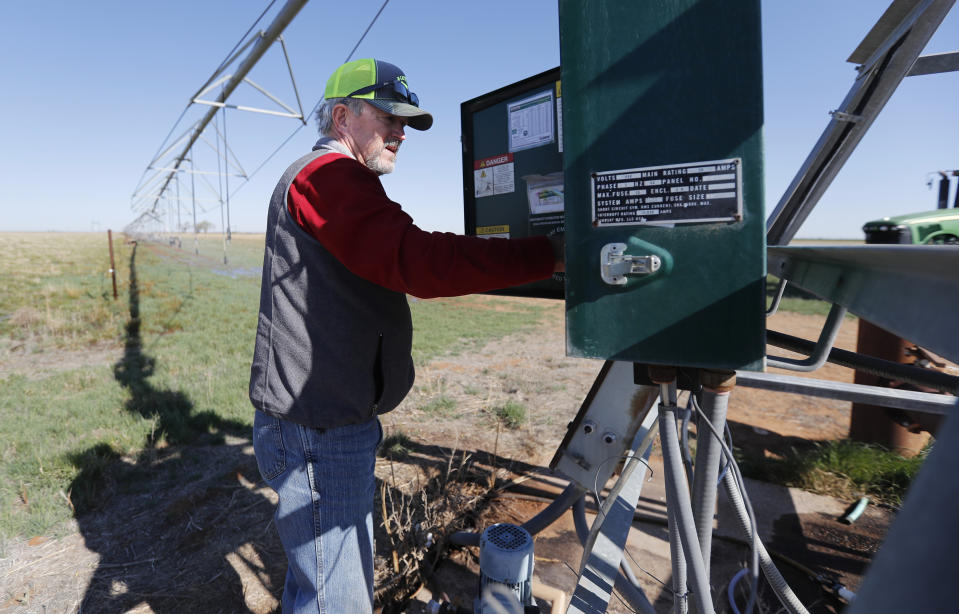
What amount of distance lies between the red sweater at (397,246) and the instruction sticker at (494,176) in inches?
23.9

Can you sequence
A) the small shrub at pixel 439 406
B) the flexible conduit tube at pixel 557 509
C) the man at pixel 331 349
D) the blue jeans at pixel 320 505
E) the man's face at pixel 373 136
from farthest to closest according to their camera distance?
the small shrub at pixel 439 406 < the flexible conduit tube at pixel 557 509 < the man's face at pixel 373 136 < the blue jeans at pixel 320 505 < the man at pixel 331 349

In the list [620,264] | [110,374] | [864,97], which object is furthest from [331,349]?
[110,374]

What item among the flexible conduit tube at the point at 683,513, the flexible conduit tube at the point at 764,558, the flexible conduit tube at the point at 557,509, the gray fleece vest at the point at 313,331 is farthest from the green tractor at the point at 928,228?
the gray fleece vest at the point at 313,331

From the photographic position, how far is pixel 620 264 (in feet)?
3.55

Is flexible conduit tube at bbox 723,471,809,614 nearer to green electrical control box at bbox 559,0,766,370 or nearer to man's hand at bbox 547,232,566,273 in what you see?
green electrical control box at bbox 559,0,766,370

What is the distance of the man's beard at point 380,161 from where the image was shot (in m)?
1.85

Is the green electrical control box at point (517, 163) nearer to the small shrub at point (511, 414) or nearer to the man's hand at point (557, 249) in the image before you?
the man's hand at point (557, 249)

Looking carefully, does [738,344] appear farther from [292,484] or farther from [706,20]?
[292,484]

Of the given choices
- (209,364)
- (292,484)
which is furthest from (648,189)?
(209,364)

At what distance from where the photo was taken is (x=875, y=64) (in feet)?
6.69

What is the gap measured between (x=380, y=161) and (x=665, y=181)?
3.86 ft

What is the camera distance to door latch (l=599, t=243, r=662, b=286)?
41.9 inches

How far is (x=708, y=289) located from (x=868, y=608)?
0.78m

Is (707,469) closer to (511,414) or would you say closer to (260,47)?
(511,414)
